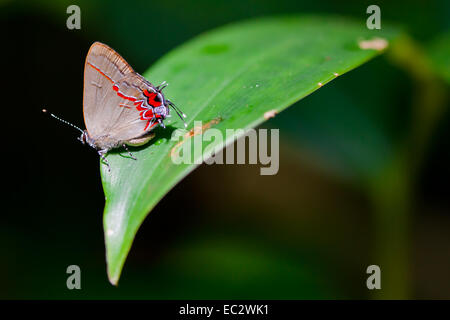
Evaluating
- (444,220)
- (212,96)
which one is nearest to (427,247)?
(444,220)

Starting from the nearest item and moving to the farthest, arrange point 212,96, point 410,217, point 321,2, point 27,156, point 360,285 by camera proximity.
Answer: point 212,96 < point 410,217 < point 360,285 < point 27,156 < point 321,2

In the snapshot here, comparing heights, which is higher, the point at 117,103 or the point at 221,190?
the point at 117,103

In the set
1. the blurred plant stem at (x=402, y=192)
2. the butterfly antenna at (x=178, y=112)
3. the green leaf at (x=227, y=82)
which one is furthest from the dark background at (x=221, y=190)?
the butterfly antenna at (x=178, y=112)

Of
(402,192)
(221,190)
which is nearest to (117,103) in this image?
(221,190)

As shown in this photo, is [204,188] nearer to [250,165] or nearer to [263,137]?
[250,165]

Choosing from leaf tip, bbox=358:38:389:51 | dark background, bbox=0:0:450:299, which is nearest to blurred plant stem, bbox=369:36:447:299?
dark background, bbox=0:0:450:299

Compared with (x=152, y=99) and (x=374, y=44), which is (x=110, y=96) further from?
(x=374, y=44)

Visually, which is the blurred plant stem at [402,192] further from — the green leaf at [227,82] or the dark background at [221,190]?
the green leaf at [227,82]
